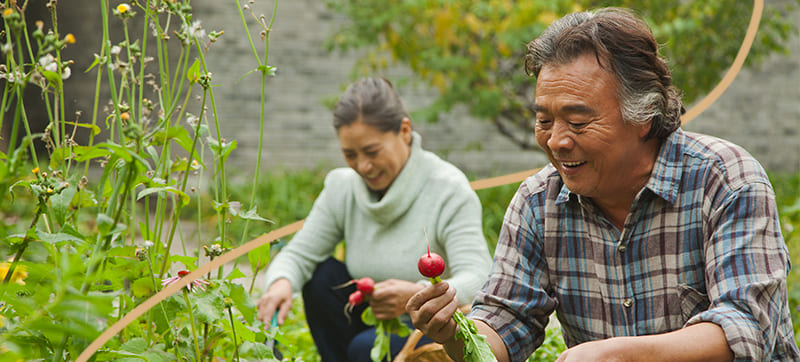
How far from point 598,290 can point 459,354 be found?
13.8 inches

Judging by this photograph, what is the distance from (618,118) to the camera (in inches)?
55.2

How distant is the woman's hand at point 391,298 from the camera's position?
2086 millimetres

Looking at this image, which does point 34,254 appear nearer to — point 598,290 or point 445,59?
point 598,290

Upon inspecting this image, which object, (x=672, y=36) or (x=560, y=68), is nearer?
(x=560, y=68)

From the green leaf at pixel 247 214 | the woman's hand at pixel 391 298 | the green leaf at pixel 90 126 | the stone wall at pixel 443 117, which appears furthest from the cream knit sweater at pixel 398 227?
the stone wall at pixel 443 117

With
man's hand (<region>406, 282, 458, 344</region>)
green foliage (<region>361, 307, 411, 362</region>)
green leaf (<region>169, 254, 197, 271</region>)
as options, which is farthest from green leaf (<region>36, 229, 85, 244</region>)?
green foliage (<region>361, 307, 411, 362</region>)

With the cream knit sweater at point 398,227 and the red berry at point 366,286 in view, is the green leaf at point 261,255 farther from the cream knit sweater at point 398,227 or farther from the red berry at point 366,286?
the cream knit sweater at point 398,227

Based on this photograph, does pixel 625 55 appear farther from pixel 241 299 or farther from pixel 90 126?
pixel 90 126

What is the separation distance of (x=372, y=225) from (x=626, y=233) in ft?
3.90

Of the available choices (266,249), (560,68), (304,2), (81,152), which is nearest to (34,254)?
(81,152)

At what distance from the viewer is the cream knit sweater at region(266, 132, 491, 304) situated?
2.35 m

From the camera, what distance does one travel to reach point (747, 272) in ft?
4.26

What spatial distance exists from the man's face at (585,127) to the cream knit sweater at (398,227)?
0.86 meters

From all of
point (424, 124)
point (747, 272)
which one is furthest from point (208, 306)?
point (424, 124)
